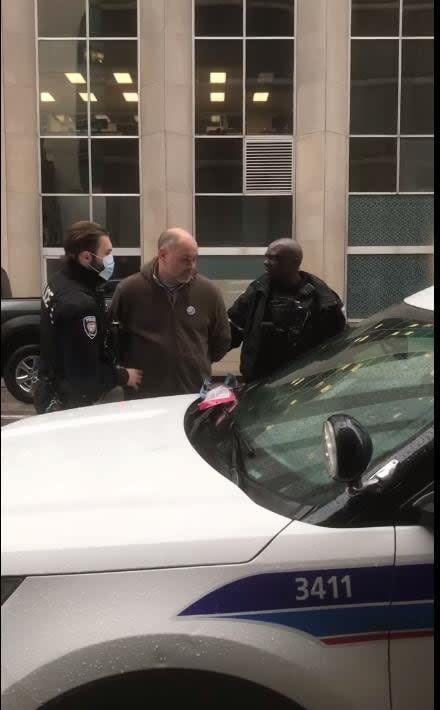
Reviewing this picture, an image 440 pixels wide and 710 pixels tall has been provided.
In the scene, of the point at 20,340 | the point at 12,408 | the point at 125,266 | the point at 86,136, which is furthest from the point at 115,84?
the point at 12,408

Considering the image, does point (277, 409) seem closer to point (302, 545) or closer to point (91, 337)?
point (302, 545)

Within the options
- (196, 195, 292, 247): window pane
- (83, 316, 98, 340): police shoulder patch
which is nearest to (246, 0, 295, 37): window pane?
(196, 195, 292, 247): window pane

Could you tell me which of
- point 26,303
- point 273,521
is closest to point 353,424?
point 273,521

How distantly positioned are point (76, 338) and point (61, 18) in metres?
1.50

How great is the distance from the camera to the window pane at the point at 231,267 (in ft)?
19.7

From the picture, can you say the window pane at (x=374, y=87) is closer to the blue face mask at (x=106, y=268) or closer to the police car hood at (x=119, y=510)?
the blue face mask at (x=106, y=268)

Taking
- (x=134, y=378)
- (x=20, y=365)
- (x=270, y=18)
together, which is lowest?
(x=20, y=365)

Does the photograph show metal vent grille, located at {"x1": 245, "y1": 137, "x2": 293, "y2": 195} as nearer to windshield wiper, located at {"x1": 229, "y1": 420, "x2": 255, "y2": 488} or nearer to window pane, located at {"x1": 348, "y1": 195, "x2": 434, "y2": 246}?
window pane, located at {"x1": 348, "y1": 195, "x2": 434, "y2": 246}

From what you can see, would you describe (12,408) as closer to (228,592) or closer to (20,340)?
(20,340)

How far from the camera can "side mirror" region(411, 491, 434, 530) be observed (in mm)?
1515

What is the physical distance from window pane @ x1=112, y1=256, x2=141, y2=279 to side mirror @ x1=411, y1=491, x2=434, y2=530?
2.70 meters

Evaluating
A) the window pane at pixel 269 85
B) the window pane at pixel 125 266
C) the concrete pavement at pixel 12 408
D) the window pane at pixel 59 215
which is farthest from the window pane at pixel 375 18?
the concrete pavement at pixel 12 408

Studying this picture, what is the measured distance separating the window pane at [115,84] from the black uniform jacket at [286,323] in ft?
4.54

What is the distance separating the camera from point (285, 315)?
3.75 metres
